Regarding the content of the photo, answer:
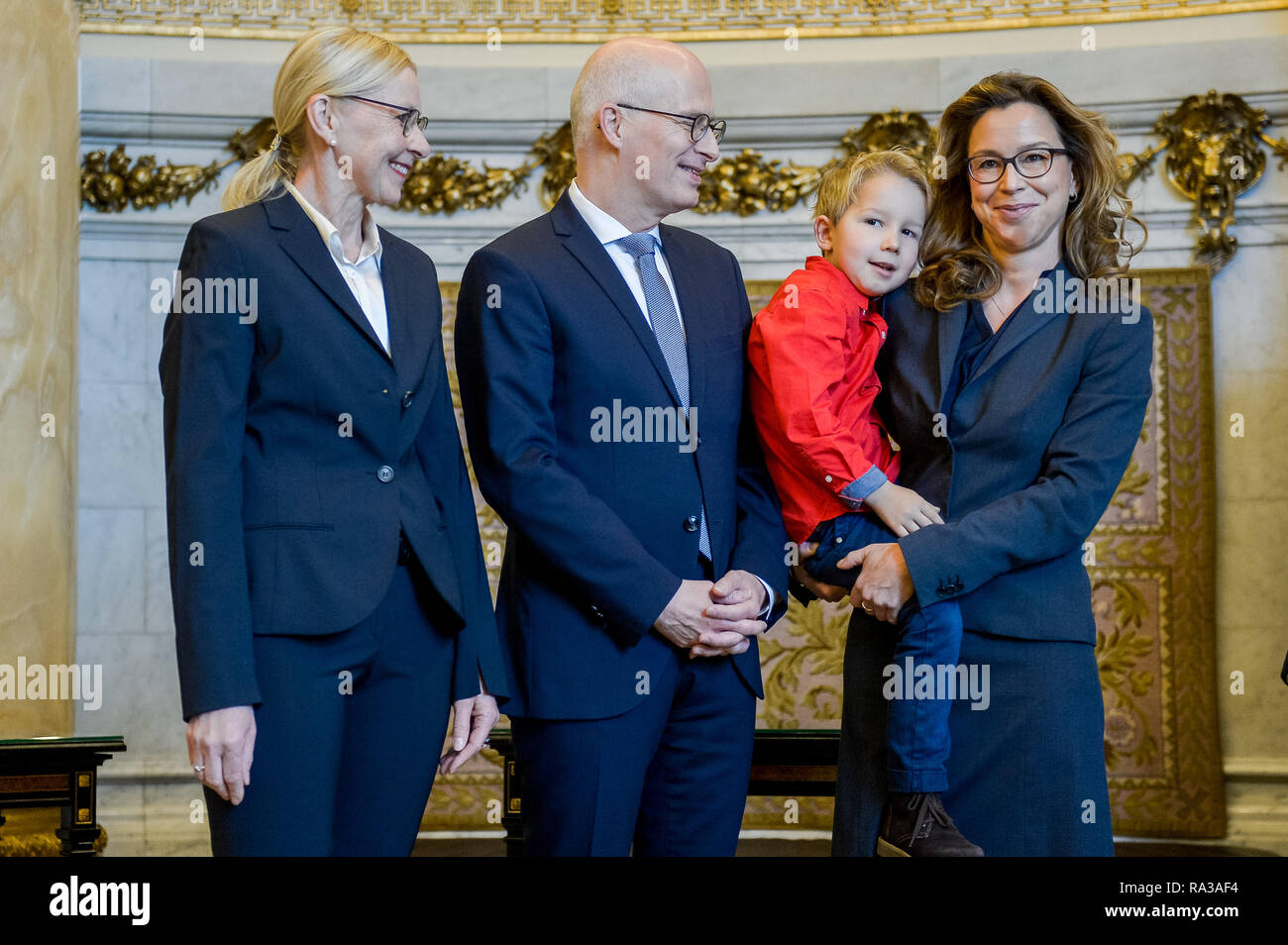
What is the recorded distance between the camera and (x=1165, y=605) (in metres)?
6.11

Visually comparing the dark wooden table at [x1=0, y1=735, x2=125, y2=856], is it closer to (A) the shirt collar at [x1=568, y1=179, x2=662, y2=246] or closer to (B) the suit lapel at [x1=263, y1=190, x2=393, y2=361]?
(B) the suit lapel at [x1=263, y1=190, x2=393, y2=361]

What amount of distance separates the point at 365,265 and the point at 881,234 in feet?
3.50

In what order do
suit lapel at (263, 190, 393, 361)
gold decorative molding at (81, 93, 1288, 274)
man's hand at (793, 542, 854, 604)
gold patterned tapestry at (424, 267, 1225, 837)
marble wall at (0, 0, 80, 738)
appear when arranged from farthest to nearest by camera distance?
gold decorative molding at (81, 93, 1288, 274)
gold patterned tapestry at (424, 267, 1225, 837)
marble wall at (0, 0, 80, 738)
man's hand at (793, 542, 854, 604)
suit lapel at (263, 190, 393, 361)

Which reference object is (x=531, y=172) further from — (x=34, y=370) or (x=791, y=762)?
(x=791, y=762)

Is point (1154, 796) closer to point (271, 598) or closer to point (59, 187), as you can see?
point (271, 598)

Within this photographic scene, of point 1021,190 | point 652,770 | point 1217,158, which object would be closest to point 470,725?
point 652,770

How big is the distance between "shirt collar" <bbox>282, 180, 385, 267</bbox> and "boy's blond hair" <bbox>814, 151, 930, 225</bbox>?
0.93 meters

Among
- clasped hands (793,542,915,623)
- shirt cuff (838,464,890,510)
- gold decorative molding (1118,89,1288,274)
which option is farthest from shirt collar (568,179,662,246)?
gold decorative molding (1118,89,1288,274)

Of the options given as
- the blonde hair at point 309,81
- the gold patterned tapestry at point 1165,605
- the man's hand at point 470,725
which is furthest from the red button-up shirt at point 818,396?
the gold patterned tapestry at point 1165,605

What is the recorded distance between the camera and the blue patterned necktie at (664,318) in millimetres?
2816

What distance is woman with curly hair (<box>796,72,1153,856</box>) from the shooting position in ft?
8.52

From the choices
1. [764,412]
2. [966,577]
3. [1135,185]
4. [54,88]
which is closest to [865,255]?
[764,412]

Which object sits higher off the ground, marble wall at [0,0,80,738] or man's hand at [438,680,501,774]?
marble wall at [0,0,80,738]
